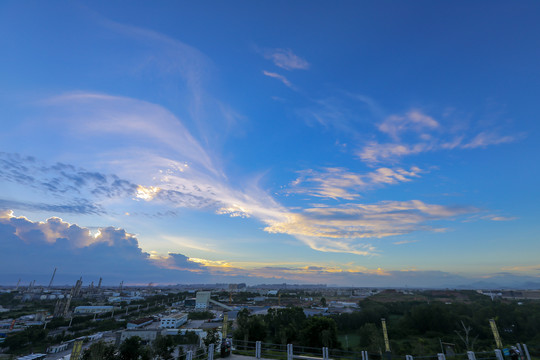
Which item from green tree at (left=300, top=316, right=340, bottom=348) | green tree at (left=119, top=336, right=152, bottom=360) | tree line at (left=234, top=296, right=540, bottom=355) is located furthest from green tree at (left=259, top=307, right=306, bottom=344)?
green tree at (left=119, top=336, right=152, bottom=360)

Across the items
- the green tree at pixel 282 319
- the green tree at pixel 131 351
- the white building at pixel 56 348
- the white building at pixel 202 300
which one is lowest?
the white building at pixel 56 348

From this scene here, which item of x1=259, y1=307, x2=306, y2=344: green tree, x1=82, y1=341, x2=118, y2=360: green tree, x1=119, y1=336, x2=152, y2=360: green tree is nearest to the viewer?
x1=82, y1=341, x2=118, y2=360: green tree

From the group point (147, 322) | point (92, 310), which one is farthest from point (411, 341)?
point (92, 310)

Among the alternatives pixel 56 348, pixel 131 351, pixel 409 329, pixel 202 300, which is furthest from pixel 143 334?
pixel 202 300

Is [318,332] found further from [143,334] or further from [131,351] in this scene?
[143,334]

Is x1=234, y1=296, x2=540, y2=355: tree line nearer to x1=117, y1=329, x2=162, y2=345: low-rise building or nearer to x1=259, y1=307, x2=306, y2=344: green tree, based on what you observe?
x1=259, y1=307, x2=306, y2=344: green tree

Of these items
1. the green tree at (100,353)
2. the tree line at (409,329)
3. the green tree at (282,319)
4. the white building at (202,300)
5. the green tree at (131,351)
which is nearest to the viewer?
the green tree at (100,353)

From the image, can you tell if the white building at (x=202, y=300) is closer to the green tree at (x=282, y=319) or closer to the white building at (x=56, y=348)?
the white building at (x=56, y=348)

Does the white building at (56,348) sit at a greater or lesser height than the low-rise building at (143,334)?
lesser

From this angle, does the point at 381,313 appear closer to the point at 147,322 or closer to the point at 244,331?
the point at 244,331

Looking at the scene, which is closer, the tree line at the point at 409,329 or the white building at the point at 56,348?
the tree line at the point at 409,329

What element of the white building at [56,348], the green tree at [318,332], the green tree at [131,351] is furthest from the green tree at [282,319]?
the white building at [56,348]
